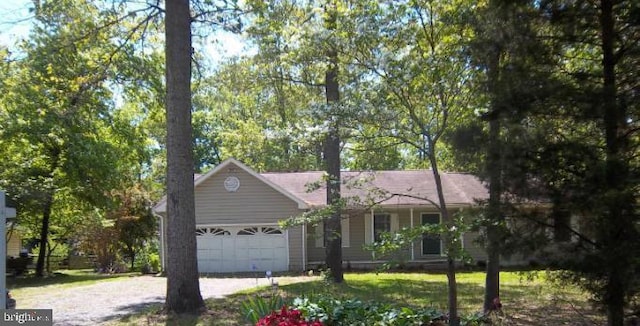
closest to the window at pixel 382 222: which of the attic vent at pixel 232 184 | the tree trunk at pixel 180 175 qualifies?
the attic vent at pixel 232 184

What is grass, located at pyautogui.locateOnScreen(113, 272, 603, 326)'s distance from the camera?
10.0 metres

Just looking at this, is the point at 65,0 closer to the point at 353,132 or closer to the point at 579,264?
the point at 353,132

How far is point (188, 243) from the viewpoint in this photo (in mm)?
11391

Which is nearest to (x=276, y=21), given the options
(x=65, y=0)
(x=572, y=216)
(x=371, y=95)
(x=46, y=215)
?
(x=65, y=0)

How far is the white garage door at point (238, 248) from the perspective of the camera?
2297 centimetres

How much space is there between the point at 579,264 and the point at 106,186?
814 inches

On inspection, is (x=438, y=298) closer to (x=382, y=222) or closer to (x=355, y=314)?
(x=355, y=314)

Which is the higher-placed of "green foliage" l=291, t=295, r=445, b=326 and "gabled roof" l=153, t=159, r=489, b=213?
"gabled roof" l=153, t=159, r=489, b=213

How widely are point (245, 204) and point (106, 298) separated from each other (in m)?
8.51

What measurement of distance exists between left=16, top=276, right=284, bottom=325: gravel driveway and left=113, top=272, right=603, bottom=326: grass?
3.26ft

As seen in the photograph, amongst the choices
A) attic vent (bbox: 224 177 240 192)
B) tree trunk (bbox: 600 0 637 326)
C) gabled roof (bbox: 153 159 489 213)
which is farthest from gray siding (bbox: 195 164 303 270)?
tree trunk (bbox: 600 0 637 326)

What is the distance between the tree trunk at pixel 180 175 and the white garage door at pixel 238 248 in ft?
37.6

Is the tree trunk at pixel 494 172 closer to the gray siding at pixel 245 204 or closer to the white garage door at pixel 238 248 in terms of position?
the gray siding at pixel 245 204

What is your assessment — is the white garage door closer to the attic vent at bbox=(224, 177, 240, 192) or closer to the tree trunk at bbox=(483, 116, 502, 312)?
the attic vent at bbox=(224, 177, 240, 192)
